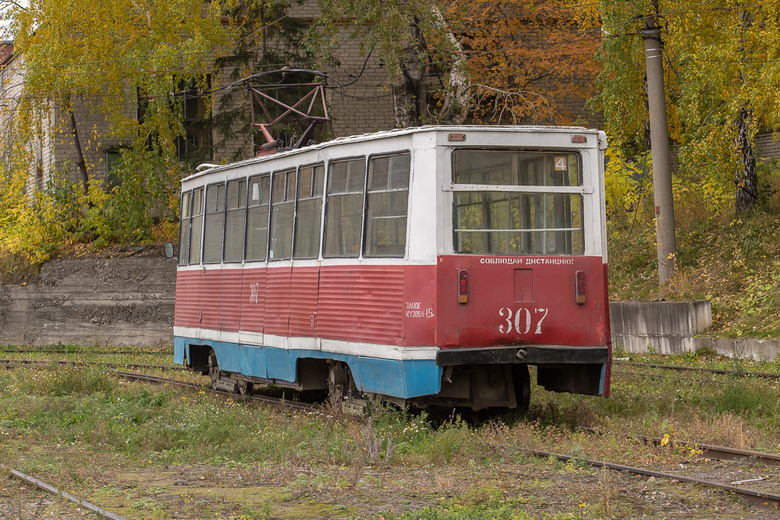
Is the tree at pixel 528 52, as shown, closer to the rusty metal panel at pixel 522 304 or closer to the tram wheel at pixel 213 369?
the tram wheel at pixel 213 369

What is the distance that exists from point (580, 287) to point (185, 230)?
24.9 ft

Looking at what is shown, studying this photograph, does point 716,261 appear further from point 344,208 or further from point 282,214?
point 344,208

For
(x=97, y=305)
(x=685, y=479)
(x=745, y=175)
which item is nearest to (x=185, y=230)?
(x=685, y=479)

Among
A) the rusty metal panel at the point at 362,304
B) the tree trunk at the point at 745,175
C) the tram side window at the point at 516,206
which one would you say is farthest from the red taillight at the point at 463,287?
the tree trunk at the point at 745,175

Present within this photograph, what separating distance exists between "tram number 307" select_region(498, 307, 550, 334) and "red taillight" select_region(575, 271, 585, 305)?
370 mm

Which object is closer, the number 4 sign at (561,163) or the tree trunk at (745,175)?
the number 4 sign at (561,163)

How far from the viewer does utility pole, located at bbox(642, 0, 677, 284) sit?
2000 cm

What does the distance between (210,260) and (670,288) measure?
369 inches

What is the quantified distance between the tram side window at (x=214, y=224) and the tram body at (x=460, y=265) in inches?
119

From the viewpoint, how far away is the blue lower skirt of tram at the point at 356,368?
10.2 metres

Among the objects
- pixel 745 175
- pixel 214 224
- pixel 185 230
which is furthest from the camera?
pixel 745 175

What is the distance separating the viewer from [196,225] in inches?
615

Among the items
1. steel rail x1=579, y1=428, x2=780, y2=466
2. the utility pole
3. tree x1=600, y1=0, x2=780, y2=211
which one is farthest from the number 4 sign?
the utility pole

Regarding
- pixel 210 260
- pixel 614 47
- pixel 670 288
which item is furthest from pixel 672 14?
pixel 210 260
